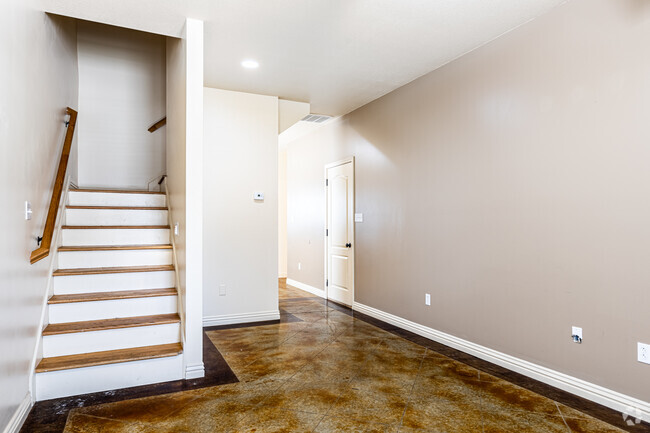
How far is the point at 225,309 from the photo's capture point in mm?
4879

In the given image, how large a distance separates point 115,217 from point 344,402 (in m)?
2.89

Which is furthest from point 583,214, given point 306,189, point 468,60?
point 306,189

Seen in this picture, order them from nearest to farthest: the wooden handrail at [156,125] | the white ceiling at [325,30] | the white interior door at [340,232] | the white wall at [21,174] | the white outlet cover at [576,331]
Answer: the white wall at [21,174] < the white outlet cover at [576,331] < the white ceiling at [325,30] < the wooden handrail at [156,125] < the white interior door at [340,232]

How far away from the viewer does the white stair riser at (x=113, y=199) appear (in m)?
4.26

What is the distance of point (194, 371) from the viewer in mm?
3098

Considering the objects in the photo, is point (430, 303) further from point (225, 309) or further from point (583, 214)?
point (225, 309)

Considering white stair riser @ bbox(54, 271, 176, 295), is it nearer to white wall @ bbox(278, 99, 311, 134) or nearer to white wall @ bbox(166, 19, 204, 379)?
white wall @ bbox(166, 19, 204, 379)

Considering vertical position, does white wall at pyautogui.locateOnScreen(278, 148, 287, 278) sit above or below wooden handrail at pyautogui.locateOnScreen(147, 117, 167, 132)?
below

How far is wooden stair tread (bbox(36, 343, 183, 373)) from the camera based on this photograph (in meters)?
2.73

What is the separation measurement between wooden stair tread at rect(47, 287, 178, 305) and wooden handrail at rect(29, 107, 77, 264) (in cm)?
46

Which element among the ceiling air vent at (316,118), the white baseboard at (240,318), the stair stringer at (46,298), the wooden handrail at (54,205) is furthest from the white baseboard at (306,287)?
the wooden handrail at (54,205)

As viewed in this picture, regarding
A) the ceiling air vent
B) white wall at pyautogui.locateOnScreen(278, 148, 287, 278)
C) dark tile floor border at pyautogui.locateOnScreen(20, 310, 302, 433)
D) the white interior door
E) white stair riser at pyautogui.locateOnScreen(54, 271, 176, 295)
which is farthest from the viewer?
white wall at pyautogui.locateOnScreen(278, 148, 287, 278)

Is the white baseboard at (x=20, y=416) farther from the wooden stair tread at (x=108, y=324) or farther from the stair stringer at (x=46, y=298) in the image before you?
the wooden stair tread at (x=108, y=324)

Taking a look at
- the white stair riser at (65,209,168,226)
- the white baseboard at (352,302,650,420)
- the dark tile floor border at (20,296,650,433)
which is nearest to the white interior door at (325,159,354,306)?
the white baseboard at (352,302,650,420)
